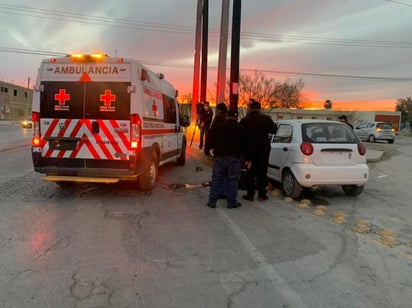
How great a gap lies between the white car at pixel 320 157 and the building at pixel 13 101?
272ft

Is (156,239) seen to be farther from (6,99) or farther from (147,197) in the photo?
(6,99)

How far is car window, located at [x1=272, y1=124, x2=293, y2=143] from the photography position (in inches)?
287

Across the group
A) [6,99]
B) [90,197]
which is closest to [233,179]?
[90,197]

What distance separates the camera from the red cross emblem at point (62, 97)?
21.4ft

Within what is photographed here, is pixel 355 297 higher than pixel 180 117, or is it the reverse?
pixel 180 117

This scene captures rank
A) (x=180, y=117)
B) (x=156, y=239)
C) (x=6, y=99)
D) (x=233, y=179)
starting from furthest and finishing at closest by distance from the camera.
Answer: (x=6, y=99) → (x=180, y=117) → (x=233, y=179) → (x=156, y=239)

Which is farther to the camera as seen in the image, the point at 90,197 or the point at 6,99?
the point at 6,99

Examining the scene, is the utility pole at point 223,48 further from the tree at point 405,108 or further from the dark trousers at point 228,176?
the tree at point 405,108

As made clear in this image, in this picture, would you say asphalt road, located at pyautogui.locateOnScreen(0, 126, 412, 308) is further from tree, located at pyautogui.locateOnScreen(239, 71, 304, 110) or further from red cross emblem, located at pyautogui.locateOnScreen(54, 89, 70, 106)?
tree, located at pyautogui.locateOnScreen(239, 71, 304, 110)

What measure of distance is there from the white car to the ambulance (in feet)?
9.79

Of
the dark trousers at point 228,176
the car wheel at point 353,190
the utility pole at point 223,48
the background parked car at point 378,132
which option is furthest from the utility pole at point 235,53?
the background parked car at point 378,132

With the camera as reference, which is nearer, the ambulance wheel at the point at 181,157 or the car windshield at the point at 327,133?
the car windshield at the point at 327,133

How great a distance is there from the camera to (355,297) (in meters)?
3.20

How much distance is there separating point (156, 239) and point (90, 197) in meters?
2.75
